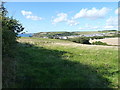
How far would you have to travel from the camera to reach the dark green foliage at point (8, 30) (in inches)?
298

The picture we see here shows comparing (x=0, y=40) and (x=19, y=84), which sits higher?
(x=0, y=40)

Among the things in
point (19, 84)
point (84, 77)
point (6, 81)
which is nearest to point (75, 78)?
point (84, 77)

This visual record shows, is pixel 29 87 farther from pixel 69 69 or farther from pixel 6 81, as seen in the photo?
pixel 69 69

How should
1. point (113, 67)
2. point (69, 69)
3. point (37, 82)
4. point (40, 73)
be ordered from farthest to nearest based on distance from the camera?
point (113, 67) → point (69, 69) → point (40, 73) → point (37, 82)

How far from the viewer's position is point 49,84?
6.55 m

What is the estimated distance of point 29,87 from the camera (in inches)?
245

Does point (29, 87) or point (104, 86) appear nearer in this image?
point (29, 87)

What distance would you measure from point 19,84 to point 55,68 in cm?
279

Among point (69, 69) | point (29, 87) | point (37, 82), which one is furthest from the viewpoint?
point (69, 69)

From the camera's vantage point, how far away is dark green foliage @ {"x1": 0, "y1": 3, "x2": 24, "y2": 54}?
758cm

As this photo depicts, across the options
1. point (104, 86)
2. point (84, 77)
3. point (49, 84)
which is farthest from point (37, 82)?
point (104, 86)

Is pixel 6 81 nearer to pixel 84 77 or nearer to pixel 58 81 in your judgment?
pixel 58 81

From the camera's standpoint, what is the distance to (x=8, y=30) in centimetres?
853

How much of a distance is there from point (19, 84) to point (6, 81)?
1.67 ft
